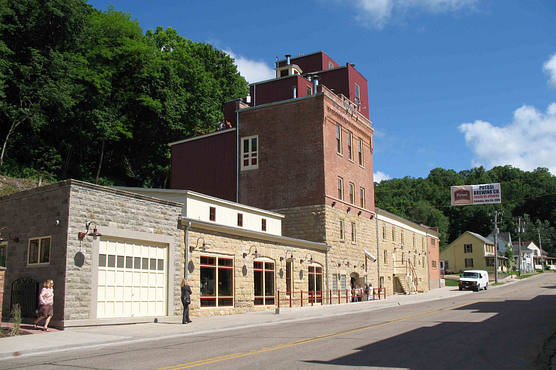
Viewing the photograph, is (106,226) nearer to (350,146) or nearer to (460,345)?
(460,345)

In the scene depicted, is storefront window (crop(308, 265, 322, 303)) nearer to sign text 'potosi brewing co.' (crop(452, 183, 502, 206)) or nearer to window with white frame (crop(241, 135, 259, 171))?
window with white frame (crop(241, 135, 259, 171))

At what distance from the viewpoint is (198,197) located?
88.1ft

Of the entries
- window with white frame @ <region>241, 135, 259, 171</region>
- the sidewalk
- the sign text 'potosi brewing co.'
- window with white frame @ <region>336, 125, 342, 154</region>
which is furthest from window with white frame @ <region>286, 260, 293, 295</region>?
the sign text 'potosi brewing co.'

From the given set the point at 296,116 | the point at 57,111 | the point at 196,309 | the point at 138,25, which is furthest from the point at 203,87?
the point at 196,309

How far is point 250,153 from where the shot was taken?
38.5m

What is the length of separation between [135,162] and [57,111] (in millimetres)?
12076

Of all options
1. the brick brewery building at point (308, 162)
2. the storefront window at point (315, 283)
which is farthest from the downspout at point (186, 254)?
the brick brewery building at point (308, 162)

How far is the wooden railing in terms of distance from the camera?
28481 millimetres

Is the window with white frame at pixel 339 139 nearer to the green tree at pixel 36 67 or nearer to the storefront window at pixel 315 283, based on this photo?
the storefront window at pixel 315 283

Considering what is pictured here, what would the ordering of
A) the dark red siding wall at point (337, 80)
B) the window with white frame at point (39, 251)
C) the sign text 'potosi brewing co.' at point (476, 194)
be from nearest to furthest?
1. the window with white frame at point (39, 251)
2. the dark red siding wall at point (337, 80)
3. the sign text 'potosi brewing co.' at point (476, 194)

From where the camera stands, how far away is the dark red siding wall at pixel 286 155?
35875mm

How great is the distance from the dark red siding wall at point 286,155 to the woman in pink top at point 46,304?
21.5m

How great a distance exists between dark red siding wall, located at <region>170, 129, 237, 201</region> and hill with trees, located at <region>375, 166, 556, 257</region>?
77754mm

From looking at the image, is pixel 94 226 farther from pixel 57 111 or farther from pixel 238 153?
pixel 57 111
